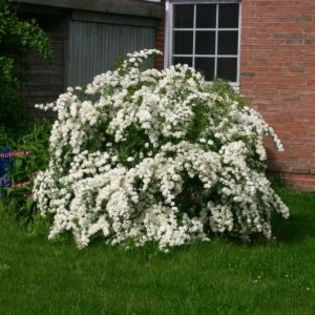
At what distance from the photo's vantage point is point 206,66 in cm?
1305

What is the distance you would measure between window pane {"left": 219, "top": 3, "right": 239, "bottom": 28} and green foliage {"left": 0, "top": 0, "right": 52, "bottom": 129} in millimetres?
3144

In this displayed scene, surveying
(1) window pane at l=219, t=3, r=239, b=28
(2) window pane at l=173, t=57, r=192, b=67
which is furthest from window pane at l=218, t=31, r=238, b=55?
(2) window pane at l=173, t=57, r=192, b=67

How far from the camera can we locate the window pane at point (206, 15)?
508 inches

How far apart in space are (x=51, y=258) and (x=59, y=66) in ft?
17.3

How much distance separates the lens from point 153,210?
7.67m

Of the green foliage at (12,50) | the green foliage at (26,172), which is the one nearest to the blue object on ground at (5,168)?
the green foliage at (26,172)

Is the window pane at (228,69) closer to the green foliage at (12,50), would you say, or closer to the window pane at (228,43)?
the window pane at (228,43)

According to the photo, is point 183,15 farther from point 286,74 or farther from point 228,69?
point 286,74

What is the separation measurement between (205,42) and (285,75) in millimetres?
1575

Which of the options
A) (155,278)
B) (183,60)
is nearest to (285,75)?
(183,60)

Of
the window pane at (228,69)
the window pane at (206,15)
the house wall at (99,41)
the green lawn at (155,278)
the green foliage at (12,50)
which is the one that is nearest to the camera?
the green lawn at (155,278)

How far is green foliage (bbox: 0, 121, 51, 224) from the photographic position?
28.1ft

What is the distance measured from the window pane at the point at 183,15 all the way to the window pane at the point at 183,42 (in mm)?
120

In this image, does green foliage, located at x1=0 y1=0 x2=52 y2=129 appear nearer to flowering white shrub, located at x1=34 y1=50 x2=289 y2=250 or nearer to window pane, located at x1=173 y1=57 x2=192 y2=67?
flowering white shrub, located at x1=34 y1=50 x2=289 y2=250
